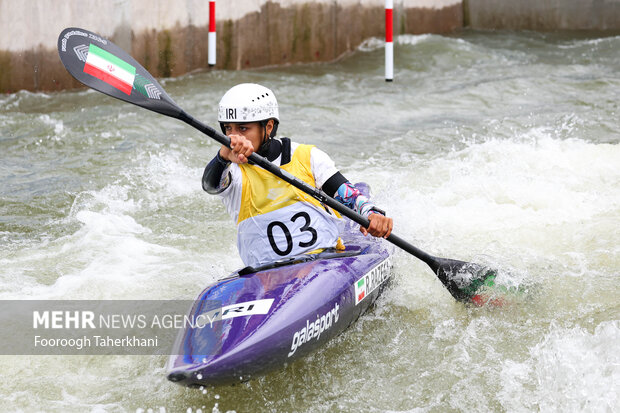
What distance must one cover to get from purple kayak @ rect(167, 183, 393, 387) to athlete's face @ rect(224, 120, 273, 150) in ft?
1.96

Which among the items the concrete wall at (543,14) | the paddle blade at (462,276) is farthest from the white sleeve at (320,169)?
the concrete wall at (543,14)

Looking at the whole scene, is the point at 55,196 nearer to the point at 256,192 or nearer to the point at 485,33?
the point at 256,192

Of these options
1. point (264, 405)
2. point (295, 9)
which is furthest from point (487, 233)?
point (295, 9)

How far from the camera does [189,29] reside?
30.7ft

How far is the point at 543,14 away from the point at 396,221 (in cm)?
940

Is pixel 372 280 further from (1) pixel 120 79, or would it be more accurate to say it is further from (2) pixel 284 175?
(1) pixel 120 79

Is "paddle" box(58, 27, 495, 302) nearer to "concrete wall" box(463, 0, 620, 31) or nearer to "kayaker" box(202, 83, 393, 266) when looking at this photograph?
"kayaker" box(202, 83, 393, 266)

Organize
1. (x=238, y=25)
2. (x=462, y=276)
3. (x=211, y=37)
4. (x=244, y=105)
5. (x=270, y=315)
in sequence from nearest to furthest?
(x=270, y=315) < (x=244, y=105) < (x=462, y=276) < (x=211, y=37) < (x=238, y=25)

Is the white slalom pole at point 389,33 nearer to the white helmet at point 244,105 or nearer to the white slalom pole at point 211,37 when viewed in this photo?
the white slalom pole at point 211,37

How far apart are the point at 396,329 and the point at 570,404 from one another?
1.07 meters

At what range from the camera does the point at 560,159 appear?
6.98 m

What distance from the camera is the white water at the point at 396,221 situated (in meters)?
3.52

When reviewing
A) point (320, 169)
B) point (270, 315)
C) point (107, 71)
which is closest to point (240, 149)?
point (320, 169)

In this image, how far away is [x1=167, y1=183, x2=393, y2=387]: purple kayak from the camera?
311 cm
